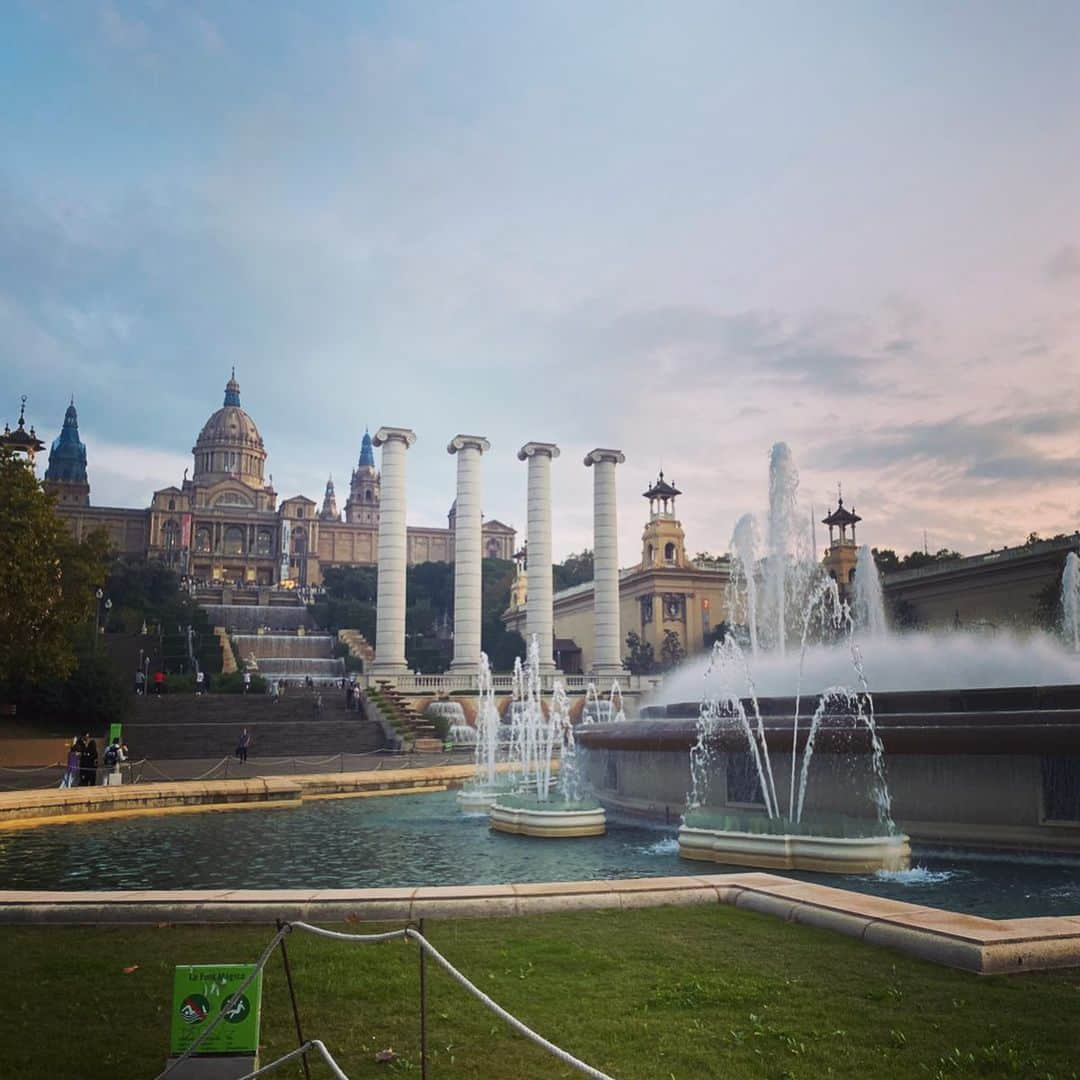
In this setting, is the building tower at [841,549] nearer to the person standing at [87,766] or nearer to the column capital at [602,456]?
the column capital at [602,456]

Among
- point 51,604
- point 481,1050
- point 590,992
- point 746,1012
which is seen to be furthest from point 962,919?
point 51,604

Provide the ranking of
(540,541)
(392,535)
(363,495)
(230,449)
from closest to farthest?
(392,535) → (540,541) → (230,449) → (363,495)

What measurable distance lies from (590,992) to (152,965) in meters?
3.29

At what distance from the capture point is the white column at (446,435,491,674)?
2231 inches

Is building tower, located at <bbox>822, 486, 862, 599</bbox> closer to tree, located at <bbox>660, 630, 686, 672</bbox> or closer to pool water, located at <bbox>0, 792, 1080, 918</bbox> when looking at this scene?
tree, located at <bbox>660, 630, 686, 672</bbox>

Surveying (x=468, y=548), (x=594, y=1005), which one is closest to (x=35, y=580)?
(x=594, y=1005)

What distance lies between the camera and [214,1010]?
4.71m

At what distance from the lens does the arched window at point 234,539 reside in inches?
5758

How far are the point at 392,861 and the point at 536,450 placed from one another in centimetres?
4621

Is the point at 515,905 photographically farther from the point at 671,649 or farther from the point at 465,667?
the point at 671,649

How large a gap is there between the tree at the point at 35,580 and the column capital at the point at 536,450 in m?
29.3

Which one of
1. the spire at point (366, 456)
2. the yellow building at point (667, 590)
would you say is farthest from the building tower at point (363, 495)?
the yellow building at point (667, 590)

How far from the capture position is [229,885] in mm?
12188

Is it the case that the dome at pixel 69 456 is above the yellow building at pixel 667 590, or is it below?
above
